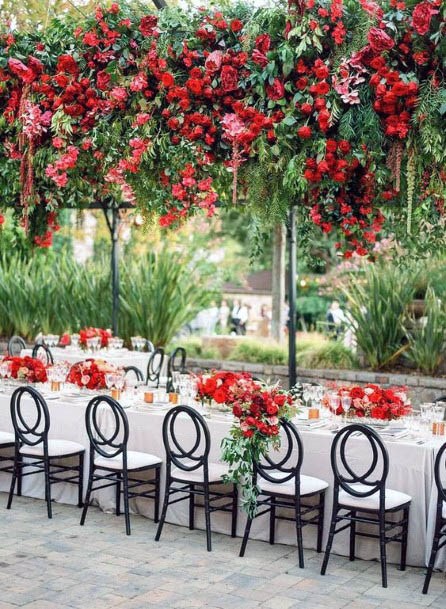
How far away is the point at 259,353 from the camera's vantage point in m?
11.7

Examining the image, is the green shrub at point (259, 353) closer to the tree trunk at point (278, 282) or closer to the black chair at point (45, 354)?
the tree trunk at point (278, 282)

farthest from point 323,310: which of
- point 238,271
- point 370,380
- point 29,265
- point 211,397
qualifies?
point 211,397

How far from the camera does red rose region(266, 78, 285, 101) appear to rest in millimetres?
5340

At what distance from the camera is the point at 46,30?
6156mm

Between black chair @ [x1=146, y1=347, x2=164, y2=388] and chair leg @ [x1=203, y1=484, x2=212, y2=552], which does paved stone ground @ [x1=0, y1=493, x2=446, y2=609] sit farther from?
black chair @ [x1=146, y1=347, x2=164, y2=388]

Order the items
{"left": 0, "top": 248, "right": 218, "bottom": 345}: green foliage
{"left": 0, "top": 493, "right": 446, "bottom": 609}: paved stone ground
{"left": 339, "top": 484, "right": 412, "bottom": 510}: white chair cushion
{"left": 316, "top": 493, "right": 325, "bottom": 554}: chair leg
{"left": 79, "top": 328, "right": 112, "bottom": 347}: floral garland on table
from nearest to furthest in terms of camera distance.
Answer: {"left": 0, "top": 493, "right": 446, "bottom": 609}: paved stone ground → {"left": 339, "top": 484, "right": 412, "bottom": 510}: white chair cushion → {"left": 316, "top": 493, "right": 325, "bottom": 554}: chair leg → {"left": 79, "top": 328, "right": 112, "bottom": 347}: floral garland on table → {"left": 0, "top": 248, "right": 218, "bottom": 345}: green foliage

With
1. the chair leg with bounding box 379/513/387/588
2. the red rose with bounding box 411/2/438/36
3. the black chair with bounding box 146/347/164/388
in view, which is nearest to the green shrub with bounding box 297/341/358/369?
the black chair with bounding box 146/347/164/388

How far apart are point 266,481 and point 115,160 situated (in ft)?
7.63

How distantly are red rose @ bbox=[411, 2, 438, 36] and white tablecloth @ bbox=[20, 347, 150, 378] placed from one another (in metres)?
6.81

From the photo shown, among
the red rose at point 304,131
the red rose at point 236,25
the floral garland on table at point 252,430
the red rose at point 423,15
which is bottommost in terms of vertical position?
the floral garland on table at point 252,430

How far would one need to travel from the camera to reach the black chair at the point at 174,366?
841 centimetres

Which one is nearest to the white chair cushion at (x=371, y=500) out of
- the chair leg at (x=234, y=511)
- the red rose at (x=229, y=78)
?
the chair leg at (x=234, y=511)

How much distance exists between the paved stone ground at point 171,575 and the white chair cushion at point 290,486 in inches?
16.8

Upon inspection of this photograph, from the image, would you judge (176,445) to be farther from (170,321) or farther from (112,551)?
(170,321)
